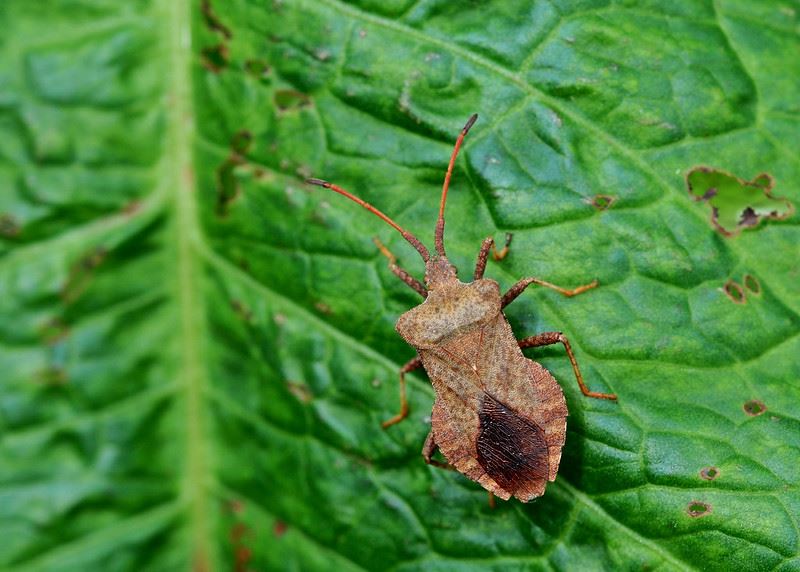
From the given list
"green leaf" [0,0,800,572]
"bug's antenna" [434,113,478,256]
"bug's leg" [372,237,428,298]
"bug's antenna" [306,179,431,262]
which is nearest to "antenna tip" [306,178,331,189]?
"bug's antenna" [306,179,431,262]

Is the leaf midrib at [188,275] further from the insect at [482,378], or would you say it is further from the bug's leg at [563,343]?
the bug's leg at [563,343]

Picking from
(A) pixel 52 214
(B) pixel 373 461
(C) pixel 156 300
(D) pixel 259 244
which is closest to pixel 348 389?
(B) pixel 373 461

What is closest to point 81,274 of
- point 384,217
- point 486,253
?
point 384,217

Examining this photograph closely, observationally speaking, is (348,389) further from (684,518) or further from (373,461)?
(684,518)

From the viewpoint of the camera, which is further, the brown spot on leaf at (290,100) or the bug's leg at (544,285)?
the brown spot on leaf at (290,100)

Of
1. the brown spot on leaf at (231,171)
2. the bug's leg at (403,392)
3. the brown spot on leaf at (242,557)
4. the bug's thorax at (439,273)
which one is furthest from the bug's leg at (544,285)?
the brown spot on leaf at (242,557)

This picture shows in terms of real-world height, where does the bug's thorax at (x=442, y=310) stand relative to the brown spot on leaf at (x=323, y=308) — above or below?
above
